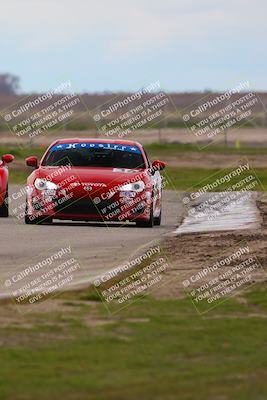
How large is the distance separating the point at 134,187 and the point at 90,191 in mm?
687

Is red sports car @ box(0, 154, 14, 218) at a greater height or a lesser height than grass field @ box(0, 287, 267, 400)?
lesser

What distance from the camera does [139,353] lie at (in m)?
11.6

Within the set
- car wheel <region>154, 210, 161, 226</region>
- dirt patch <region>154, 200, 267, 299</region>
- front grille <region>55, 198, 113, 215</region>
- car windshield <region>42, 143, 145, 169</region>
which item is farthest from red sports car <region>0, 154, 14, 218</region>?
dirt patch <region>154, 200, 267, 299</region>

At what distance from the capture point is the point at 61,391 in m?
9.98

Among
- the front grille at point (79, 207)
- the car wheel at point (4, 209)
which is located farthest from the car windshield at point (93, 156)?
the car wheel at point (4, 209)

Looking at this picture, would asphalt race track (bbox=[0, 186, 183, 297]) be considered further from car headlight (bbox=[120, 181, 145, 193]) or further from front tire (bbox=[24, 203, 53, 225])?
car headlight (bbox=[120, 181, 145, 193])

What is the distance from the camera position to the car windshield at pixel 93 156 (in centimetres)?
2611

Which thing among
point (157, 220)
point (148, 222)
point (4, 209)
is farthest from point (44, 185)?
point (4, 209)

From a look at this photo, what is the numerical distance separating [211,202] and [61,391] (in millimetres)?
23781

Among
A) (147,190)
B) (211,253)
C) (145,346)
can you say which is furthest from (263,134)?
(145,346)

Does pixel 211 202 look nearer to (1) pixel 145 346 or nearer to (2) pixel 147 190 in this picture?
(2) pixel 147 190

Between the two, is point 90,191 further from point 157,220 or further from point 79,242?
point 79,242

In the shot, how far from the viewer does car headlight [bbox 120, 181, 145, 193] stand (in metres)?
25.1

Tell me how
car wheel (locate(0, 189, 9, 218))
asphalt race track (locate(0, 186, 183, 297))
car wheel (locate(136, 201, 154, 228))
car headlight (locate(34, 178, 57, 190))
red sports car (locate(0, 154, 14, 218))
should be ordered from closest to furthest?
1. asphalt race track (locate(0, 186, 183, 297))
2. car headlight (locate(34, 178, 57, 190))
3. car wheel (locate(136, 201, 154, 228))
4. red sports car (locate(0, 154, 14, 218))
5. car wheel (locate(0, 189, 9, 218))
